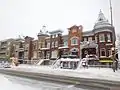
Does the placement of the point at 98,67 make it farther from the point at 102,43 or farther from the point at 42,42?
the point at 42,42

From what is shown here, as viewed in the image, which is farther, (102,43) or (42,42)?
(42,42)

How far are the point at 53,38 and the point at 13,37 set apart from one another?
2954 millimetres

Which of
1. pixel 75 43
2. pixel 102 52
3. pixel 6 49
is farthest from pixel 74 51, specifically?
pixel 6 49

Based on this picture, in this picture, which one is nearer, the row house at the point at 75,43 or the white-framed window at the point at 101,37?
the row house at the point at 75,43

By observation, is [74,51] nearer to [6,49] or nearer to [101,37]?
[101,37]

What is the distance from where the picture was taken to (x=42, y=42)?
746 cm

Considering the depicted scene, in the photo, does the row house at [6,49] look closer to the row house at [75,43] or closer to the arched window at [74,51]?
the row house at [75,43]

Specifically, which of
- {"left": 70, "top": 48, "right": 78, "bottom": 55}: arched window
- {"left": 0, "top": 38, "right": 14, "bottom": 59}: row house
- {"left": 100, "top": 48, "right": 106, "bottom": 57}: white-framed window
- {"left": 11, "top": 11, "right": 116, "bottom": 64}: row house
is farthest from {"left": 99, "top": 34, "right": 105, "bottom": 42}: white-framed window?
{"left": 0, "top": 38, "right": 14, "bottom": 59}: row house

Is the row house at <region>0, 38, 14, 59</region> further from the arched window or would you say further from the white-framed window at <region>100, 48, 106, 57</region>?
the white-framed window at <region>100, 48, 106, 57</region>

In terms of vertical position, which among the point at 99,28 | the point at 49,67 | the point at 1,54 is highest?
the point at 99,28

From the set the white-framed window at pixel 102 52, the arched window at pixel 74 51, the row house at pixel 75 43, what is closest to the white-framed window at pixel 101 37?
the row house at pixel 75 43

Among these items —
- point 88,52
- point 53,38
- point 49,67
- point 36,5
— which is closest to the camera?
point 36,5

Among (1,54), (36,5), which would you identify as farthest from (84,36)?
(1,54)

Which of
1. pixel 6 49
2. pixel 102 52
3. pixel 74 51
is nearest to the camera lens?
pixel 6 49
